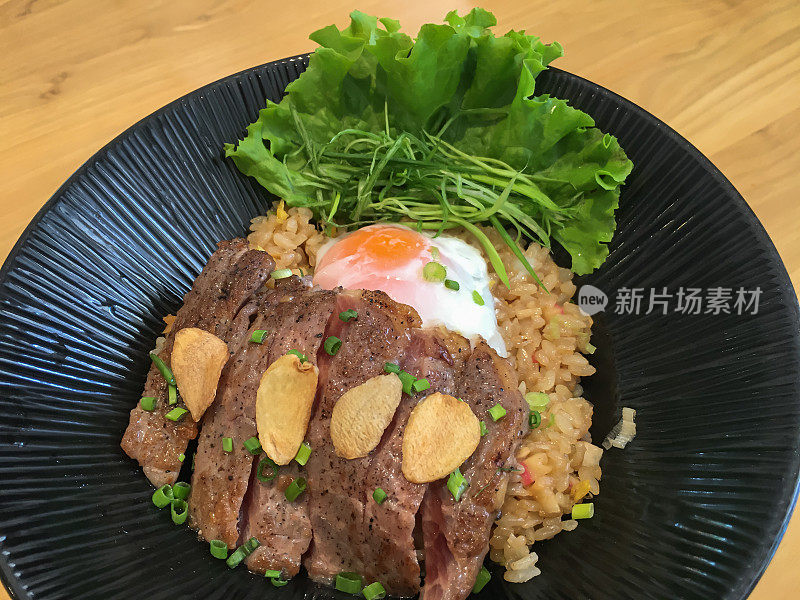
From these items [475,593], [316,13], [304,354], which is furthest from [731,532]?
[316,13]

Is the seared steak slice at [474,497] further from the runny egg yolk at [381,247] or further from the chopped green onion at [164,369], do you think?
the chopped green onion at [164,369]

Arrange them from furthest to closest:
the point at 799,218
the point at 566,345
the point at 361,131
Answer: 1. the point at 799,218
2. the point at 361,131
3. the point at 566,345

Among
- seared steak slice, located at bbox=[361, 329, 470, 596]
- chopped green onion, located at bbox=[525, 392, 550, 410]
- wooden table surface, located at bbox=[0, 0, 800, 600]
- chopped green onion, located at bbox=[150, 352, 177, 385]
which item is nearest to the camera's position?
seared steak slice, located at bbox=[361, 329, 470, 596]

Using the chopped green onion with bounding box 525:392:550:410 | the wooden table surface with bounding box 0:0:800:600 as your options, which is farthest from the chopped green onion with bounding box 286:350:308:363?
the wooden table surface with bounding box 0:0:800:600

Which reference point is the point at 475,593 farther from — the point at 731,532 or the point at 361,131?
the point at 361,131

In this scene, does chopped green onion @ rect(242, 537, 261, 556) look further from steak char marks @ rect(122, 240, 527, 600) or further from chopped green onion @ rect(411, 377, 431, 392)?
chopped green onion @ rect(411, 377, 431, 392)

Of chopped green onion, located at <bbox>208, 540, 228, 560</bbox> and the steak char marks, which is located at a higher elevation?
the steak char marks
